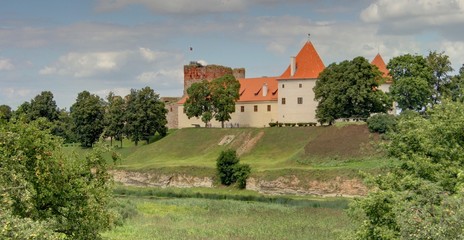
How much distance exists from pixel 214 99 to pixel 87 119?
69.1 feet

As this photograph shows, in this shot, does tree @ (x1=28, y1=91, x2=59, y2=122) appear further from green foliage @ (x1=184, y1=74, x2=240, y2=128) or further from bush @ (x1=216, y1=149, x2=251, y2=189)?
bush @ (x1=216, y1=149, x2=251, y2=189)

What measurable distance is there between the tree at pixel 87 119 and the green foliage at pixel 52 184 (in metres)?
84.6

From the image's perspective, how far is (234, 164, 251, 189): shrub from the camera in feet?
237

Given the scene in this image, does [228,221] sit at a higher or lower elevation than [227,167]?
lower

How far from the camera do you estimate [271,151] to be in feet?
283

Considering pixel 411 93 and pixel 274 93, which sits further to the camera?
pixel 274 93

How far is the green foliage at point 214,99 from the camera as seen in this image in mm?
99938

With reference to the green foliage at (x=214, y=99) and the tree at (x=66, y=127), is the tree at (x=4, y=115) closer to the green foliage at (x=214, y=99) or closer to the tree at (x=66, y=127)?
the tree at (x=66, y=127)

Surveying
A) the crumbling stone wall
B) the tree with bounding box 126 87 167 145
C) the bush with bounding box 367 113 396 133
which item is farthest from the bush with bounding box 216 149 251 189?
the crumbling stone wall

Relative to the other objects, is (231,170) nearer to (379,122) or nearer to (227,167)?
(227,167)

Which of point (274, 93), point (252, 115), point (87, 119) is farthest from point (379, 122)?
point (87, 119)

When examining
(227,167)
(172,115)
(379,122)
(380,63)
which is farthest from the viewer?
(172,115)

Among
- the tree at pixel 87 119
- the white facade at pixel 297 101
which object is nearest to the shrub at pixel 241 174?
the white facade at pixel 297 101

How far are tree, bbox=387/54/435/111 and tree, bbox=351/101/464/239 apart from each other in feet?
161
